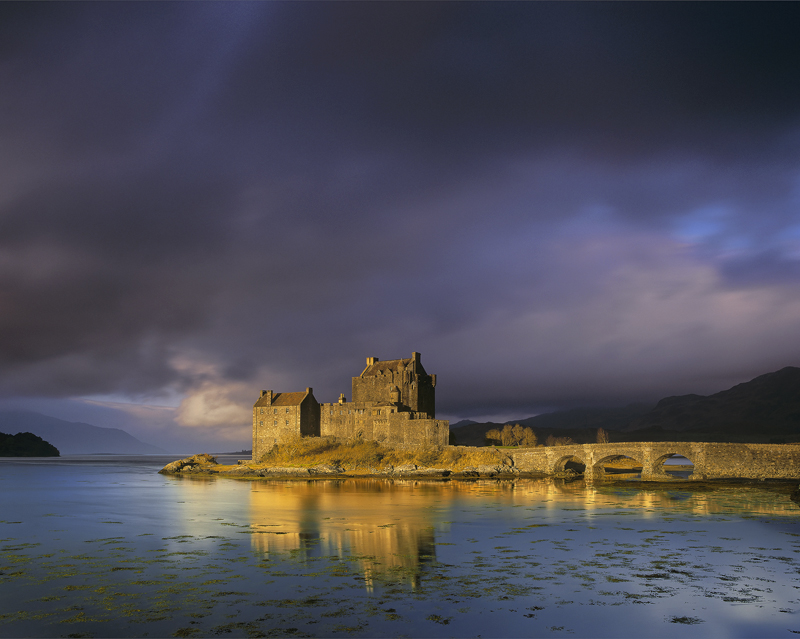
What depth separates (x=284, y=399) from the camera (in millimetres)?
83938

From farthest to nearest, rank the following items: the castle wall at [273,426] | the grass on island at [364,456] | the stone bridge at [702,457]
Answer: the castle wall at [273,426] → the grass on island at [364,456] → the stone bridge at [702,457]

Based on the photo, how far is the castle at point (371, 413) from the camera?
250ft

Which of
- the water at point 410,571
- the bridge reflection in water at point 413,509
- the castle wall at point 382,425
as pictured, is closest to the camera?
the water at point 410,571

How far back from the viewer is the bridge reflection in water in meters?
25.3

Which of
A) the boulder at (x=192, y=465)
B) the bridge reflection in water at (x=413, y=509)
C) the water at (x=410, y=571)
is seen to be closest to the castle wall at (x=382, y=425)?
the bridge reflection in water at (x=413, y=509)

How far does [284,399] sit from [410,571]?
212ft

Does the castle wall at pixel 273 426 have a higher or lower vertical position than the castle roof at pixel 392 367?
lower

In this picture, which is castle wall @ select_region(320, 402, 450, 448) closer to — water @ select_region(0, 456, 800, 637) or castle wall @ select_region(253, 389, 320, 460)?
castle wall @ select_region(253, 389, 320, 460)

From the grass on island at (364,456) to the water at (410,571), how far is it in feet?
98.5

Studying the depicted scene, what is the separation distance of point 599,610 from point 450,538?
1235cm

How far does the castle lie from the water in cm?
3346

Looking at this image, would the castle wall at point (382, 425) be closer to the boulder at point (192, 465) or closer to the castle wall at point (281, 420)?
the castle wall at point (281, 420)

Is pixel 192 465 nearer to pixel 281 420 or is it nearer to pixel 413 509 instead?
pixel 281 420

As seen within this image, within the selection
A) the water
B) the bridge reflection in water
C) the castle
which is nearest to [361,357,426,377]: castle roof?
the castle
